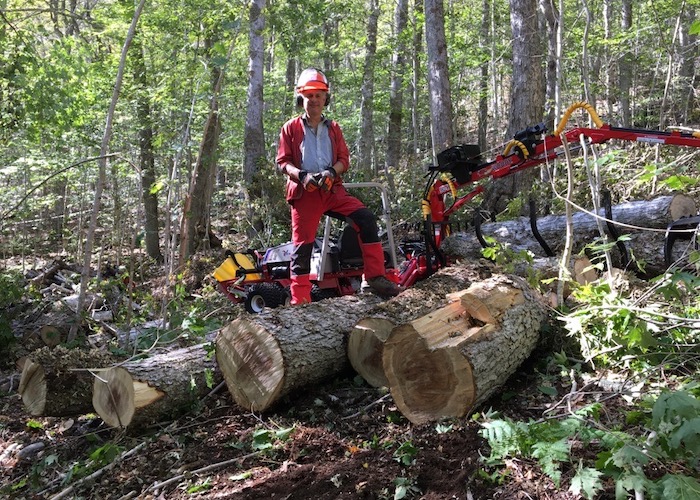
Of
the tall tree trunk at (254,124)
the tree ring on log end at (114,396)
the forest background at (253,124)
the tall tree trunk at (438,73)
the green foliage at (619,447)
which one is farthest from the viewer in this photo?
the tall tree trunk at (254,124)

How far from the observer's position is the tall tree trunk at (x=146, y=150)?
33.7ft

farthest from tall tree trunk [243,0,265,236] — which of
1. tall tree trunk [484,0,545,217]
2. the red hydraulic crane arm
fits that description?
the red hydraulic crane arm

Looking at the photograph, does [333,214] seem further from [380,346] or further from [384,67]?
[384,67]

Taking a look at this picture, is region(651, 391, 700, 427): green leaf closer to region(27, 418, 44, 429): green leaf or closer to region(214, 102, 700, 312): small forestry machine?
region(214, 102, 700, 312): small forestry machine

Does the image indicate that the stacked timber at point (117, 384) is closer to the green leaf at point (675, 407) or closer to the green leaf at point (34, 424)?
the green leaf at point (34, 424)

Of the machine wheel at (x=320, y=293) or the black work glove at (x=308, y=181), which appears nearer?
the black work glove at (x=308, y=181)

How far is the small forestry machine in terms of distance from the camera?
15.8ft

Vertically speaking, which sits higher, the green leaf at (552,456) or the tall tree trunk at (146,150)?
the tall tree trunk at (146,150)

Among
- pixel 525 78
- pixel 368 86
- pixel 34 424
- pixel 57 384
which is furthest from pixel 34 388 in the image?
pixel 368 86

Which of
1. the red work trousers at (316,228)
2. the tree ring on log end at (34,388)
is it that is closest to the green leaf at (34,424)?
the tree ring on log end at (34,388)

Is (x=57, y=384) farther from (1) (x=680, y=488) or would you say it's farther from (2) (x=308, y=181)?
(1) (x=680, y=488)

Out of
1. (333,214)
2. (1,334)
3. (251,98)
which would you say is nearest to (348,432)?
(333,214)

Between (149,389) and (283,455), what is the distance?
1.06 metres

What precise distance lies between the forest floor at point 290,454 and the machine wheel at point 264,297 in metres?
2.74
